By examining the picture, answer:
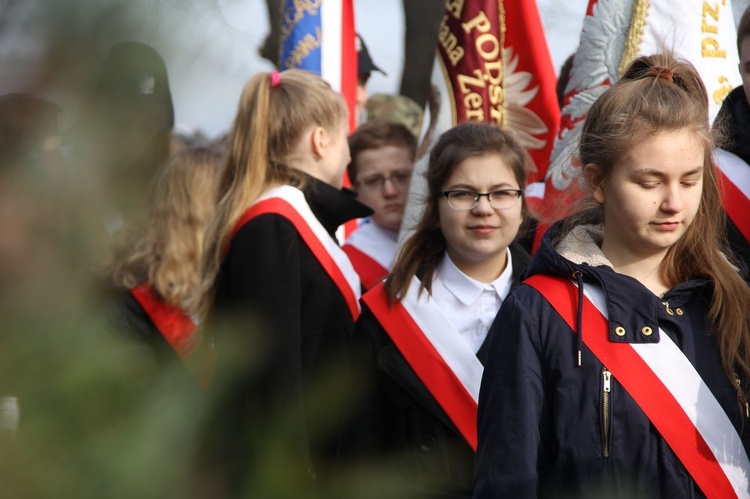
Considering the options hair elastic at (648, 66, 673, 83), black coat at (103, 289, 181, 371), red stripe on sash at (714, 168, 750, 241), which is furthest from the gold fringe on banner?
black coat at (103, 289, 181, 371)

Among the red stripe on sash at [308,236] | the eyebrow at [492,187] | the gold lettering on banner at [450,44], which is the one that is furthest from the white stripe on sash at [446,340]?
the gold lettering on banner at [450,44]

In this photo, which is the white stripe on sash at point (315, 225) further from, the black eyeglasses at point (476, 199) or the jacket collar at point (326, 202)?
the black eyeglasses at point (476, 199)

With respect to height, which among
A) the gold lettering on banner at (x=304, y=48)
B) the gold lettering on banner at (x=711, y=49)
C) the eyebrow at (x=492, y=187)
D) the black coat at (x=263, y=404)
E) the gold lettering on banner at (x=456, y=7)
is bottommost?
the gold lettering on banner at (x=304, y=48)

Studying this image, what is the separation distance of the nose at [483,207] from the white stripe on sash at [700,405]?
3.37 feet

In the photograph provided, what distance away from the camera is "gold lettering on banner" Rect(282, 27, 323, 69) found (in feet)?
15.7

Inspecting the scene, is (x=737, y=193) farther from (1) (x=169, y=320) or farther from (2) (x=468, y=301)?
(1) (x=169, y=320)

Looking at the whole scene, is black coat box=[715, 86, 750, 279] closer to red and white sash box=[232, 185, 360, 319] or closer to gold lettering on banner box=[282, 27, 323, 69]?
red and white sash box=[232, 185, 360, 319]

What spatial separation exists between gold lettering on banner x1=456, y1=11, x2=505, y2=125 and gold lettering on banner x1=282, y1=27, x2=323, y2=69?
85 centimetres

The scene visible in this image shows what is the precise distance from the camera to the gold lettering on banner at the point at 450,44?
435cm

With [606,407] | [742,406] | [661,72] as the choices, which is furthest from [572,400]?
[661,72]

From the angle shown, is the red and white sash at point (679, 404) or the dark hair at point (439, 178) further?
the dark hair at point (439, 178)

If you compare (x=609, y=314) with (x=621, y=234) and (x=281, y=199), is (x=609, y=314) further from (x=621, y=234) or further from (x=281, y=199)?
(x=281, y=199)

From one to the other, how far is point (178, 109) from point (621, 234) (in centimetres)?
181

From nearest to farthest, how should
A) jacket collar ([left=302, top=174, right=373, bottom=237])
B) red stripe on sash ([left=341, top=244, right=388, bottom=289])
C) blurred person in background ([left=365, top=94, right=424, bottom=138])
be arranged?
jacket collar ([left=302, top=174, right=373, bottom=237])
red stripe on sash ([left=341, top=244, right=388, bottom=289])
blurred person in background ([left=365, top=94, right=424, bottom=138])
